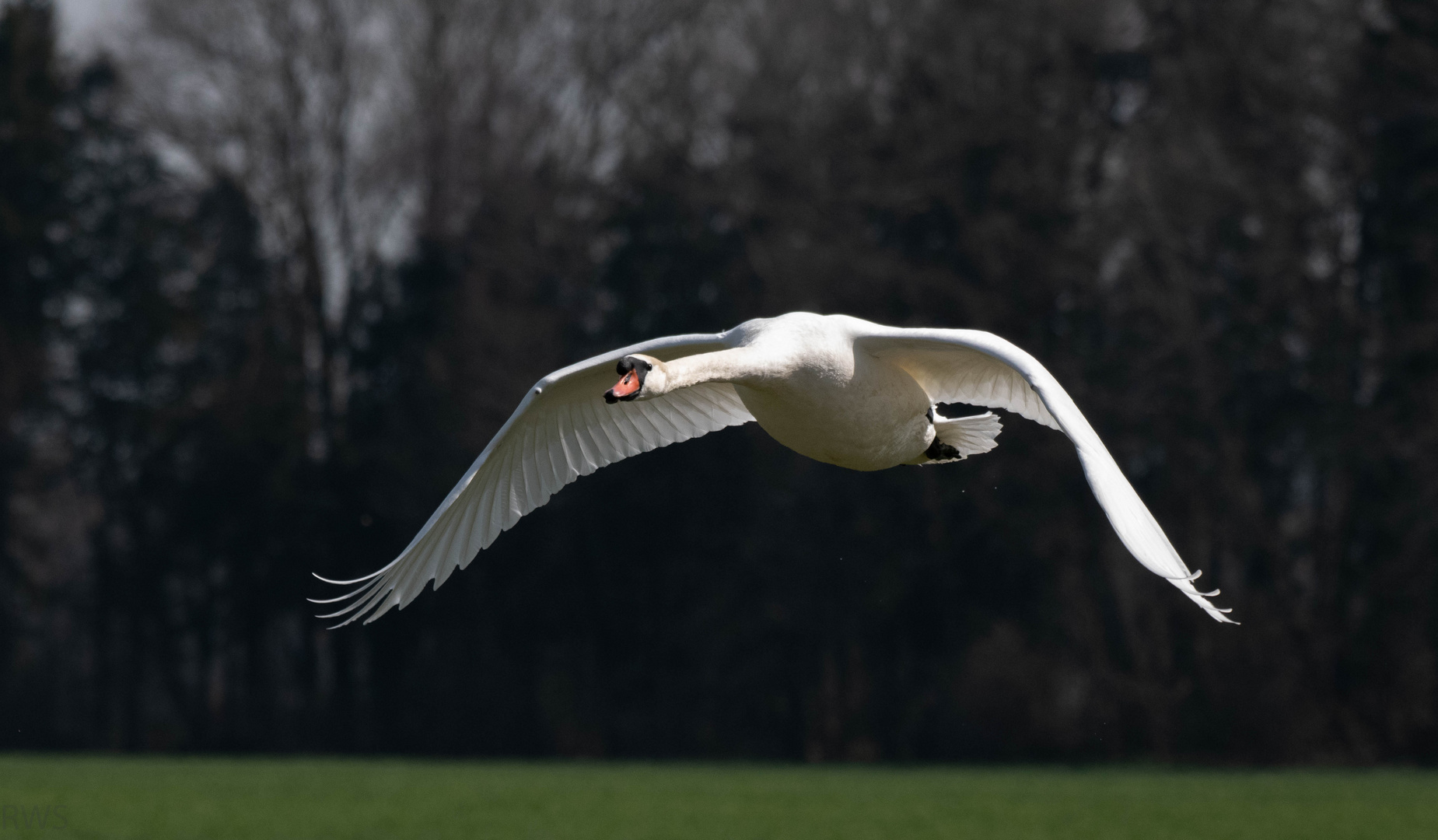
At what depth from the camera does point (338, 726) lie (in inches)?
1355

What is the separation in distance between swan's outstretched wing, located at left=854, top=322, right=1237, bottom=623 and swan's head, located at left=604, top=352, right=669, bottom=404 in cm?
121

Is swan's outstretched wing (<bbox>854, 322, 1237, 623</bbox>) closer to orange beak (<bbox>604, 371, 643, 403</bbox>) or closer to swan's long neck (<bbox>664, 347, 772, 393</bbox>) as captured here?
swan's long neck (<bbox>664, 347, 772, 393</bbox>)

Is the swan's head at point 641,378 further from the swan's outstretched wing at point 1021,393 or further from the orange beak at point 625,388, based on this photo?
the swan's outstretched wing at point 1021,393

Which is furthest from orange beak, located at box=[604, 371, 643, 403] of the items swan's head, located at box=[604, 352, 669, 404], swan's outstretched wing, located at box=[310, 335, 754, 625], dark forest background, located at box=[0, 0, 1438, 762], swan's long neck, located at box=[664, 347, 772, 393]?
dark forest background, located at box=[0, 0, 1438, 762]

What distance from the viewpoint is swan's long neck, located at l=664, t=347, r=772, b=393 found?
7.42m

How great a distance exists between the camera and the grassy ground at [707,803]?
60.8ft

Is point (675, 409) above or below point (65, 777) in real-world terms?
above

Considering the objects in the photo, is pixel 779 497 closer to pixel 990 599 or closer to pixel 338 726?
pixel 990 599

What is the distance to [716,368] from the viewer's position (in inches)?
297

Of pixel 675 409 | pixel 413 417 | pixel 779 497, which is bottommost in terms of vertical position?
pixel 675 409

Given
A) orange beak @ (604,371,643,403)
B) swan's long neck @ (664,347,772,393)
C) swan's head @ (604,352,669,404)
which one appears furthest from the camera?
swan's long neck @ (664,347,772,393)

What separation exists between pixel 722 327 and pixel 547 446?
21353mm

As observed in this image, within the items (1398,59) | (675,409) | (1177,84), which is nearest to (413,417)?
(1177,84)

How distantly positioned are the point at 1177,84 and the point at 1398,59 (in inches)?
126
